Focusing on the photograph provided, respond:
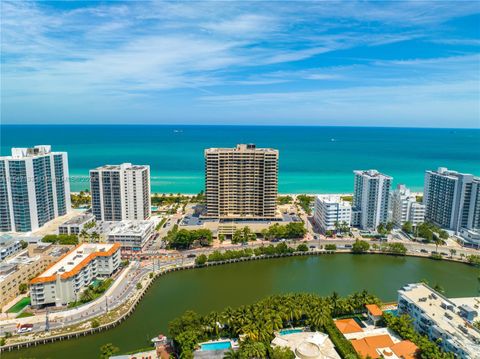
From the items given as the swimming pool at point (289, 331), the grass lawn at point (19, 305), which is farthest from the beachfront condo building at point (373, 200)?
the grass lawn at point (19, 305)

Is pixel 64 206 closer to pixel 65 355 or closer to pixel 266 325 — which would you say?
pixel 65 355

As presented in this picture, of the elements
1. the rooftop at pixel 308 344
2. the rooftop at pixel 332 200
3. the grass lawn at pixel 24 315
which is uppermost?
the rooftop at pixel 332 200

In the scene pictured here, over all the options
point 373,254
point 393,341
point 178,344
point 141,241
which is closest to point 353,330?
point 393,341

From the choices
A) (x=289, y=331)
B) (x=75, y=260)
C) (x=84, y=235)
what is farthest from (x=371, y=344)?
(x=84, y=235)

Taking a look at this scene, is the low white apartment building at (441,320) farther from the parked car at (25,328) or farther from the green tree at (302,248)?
the parked car at (25,328)

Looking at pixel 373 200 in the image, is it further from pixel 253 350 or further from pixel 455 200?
pixel 253 350

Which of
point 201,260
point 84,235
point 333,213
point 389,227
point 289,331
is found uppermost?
point 333,213

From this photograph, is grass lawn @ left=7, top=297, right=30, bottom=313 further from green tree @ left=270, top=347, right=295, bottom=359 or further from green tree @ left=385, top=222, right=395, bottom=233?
green tree @ left=385, top=222, right=395, bottom=233
